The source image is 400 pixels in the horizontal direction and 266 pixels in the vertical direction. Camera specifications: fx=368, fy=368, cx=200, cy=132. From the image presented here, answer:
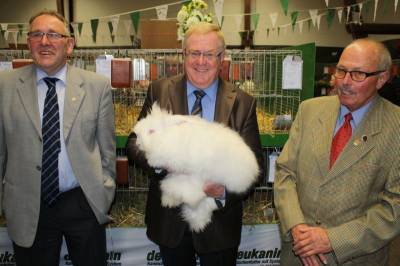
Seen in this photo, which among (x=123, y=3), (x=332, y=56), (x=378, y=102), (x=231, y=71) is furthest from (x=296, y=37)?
(x=378, y=102)

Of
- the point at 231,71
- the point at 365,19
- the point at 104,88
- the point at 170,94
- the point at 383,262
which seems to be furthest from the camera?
the point at 365,19

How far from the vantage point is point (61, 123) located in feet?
6.77

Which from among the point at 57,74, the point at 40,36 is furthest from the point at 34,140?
the point at 40,36

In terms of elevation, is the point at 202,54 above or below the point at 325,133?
above

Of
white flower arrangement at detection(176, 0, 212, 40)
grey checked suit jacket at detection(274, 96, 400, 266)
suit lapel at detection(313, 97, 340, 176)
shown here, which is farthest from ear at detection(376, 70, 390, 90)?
white flower arrangement at detection(176, 0, 212, 40)

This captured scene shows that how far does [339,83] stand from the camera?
5.66 ft

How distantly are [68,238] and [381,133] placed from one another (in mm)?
1825

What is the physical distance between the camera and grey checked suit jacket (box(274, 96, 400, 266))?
1.66 metres

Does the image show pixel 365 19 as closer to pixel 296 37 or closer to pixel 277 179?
pixel 296 37

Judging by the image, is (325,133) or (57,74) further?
(57,74)

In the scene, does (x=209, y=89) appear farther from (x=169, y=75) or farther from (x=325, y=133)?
(x=169, y=75)

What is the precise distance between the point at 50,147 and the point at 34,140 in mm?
90

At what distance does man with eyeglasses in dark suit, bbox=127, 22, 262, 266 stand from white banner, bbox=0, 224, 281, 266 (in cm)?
127

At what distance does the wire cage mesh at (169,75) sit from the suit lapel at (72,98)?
3.34 feet
